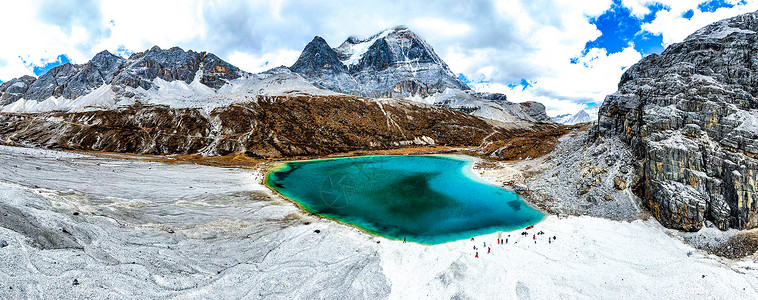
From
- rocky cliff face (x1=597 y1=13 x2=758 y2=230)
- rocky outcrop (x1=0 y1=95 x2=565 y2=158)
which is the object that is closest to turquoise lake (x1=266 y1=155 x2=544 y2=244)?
rocky cliff face (x1=597 y1=13 x2=758 y2=230)

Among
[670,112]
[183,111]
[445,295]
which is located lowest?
[445,295]

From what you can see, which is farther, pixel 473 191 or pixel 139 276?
pixel 473 191

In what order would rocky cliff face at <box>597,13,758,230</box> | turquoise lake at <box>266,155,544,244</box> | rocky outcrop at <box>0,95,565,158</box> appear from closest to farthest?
rocky cliff face at <box>597,13,758,230</box> → turquoise lake at <box>266,155,544,244</box> → rocky outcrop at <box>0,95,565,158</box>

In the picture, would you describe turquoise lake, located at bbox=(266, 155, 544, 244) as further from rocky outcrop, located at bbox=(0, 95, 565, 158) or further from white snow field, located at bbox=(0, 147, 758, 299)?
rocky outcrop, located at bbox=(0, 95, 565, 158)

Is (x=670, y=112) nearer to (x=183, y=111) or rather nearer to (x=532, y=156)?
(x=532, y=156)

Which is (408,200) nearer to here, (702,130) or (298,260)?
(298,260)

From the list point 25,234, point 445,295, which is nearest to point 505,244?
point 445,295

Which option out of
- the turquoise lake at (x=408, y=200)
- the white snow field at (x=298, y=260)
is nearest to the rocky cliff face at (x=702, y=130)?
the white snow field at (x=298, y=260)
